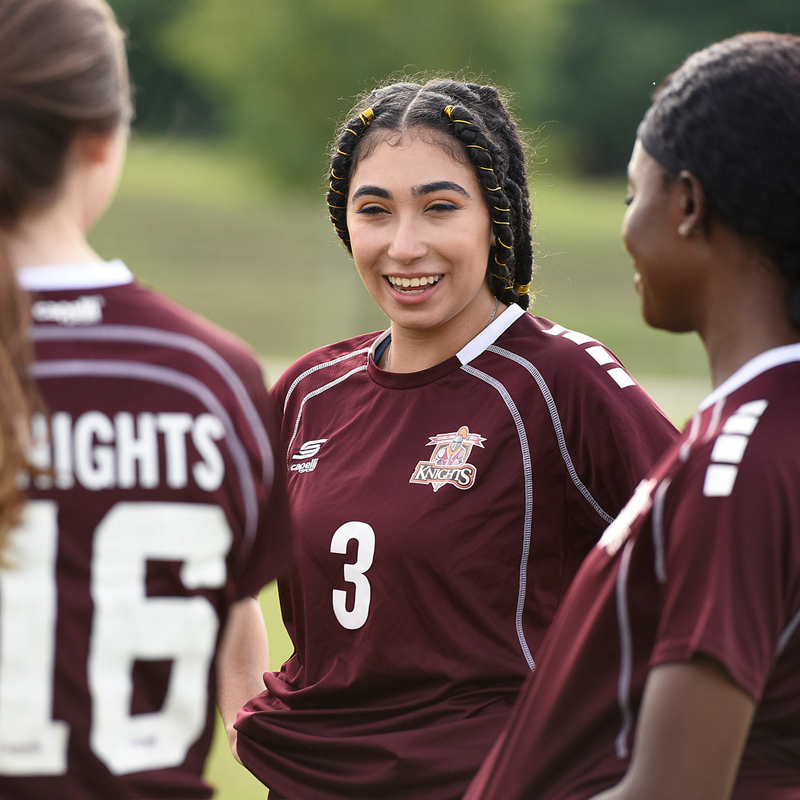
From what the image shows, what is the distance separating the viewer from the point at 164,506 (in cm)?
169

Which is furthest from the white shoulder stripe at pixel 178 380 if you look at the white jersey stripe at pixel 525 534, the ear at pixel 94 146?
the white jersey stripe at pixel 525 534

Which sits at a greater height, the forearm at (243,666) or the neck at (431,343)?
the neck at (431,343)

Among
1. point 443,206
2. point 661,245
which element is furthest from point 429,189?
point 661,245

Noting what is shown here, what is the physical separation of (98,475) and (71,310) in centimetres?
25

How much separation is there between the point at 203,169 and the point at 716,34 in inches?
744

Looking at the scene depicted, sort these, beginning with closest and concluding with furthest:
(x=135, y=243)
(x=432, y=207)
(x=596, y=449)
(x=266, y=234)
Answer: (x=596, y=449) → (x=432, y=207) → (x=135, y=243) → (x=266, y=234)

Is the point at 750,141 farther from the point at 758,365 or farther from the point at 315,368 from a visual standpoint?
the point at 315,368

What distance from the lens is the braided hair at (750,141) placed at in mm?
1742

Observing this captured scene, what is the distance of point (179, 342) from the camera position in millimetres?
1727

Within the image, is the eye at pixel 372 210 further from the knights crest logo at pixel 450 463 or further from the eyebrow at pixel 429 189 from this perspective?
the knights crest logo at pixel 450 463

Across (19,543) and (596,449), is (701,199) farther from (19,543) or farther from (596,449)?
(19,543)

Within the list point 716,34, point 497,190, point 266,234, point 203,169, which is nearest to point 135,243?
point 266,234

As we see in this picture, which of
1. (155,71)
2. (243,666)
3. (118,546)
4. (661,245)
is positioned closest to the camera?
(118,546)

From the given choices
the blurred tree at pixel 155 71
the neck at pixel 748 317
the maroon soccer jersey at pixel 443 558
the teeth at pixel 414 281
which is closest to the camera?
the neck at pixel 748 317
